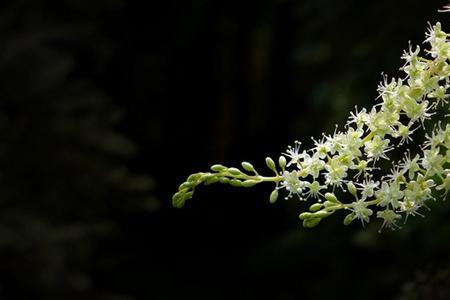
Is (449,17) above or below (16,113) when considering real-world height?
below

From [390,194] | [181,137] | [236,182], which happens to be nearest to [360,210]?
[390,194]

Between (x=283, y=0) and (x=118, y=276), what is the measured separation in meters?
1.34

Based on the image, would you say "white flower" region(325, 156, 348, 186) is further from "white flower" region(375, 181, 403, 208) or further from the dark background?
the dark background

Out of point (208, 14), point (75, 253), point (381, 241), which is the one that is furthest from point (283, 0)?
point (75, 253)

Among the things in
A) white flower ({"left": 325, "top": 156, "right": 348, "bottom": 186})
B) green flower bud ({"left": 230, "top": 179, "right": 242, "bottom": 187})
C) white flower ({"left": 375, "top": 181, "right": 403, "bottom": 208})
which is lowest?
white flower ({"left": 375, "top": 181, "right": 403, "bottom": 208})

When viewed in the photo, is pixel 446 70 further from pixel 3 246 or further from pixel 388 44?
pixel 3 246

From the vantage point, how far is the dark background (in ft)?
10.2

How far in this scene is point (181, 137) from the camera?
429 cm

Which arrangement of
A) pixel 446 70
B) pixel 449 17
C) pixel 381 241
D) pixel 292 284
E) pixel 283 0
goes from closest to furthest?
pixel 446 70 → pixel 449 17 → pixel 381 241 → pixel 283 0 → pixel 292 284

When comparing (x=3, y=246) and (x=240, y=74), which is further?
(x=240, y=74)

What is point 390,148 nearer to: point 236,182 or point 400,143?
point 400,143

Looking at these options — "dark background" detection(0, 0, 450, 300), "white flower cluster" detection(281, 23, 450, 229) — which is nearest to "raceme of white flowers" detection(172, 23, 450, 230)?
"white flower cluster" detection(281, 23, 450, 229)

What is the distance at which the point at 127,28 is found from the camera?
13.0ft

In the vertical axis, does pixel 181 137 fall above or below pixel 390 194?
above
